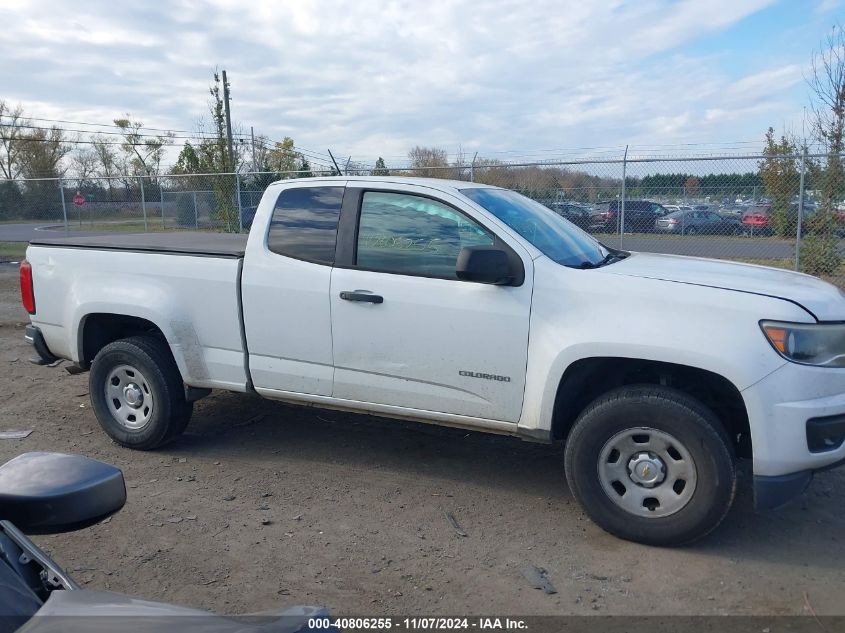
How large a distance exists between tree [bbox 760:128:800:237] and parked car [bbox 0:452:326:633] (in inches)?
452

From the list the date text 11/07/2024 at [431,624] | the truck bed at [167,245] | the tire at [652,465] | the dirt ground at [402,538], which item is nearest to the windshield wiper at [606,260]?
the tire at [652,465]

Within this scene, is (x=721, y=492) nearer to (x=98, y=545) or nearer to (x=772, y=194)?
(x=98, y=545)

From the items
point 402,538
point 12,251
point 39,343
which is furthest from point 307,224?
point 12,251

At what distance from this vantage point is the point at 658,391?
386 cm

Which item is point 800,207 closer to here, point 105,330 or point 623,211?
point 623,211

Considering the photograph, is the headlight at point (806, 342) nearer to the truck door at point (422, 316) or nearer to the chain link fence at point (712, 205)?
the truck door at point (422, 316)

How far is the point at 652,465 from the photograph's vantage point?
386cm

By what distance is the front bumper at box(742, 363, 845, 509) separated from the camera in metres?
3.55

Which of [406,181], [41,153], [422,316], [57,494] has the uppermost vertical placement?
[41,153]

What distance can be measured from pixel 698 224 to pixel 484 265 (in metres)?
9.62

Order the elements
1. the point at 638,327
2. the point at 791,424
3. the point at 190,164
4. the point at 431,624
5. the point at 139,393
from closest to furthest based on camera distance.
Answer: the point at 431,624, the point at 791,424, the point at 638,327, the point at 139,393, the point at 190,164

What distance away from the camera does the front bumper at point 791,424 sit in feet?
11.7

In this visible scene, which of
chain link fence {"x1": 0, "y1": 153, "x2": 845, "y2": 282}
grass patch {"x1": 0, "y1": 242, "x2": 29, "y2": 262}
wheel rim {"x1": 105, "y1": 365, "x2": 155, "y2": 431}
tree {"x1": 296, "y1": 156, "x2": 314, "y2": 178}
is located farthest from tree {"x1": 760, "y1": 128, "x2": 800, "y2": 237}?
grass patch {"x1": 0, "y1": 242, "x2": 29, "y2": 262}

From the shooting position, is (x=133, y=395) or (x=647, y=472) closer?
(x=647, y=472)
